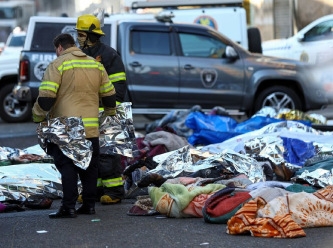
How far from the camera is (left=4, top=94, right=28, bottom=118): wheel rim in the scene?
772 inches

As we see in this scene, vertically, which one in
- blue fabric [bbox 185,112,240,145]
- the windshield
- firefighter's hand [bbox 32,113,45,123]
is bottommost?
the windshield

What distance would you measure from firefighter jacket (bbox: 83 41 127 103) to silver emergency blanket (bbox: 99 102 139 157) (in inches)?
11.2

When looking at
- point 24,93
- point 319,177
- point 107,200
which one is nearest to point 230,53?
point 24,93

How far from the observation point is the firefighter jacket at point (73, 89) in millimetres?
8516

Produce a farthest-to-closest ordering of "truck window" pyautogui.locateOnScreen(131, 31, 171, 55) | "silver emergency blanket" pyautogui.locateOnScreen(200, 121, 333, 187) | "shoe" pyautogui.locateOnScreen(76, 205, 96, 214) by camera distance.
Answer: "truck window" pyautogui.locateOnScreen(131, 31, 171, 55)
"silver emergency blanket" pyautogui.locateOnScreen(200, 121, 333, 187)
"shoe" pyautogui.locateOnScreen(76, 205, 96, 214)

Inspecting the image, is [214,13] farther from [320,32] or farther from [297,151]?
[297,151]

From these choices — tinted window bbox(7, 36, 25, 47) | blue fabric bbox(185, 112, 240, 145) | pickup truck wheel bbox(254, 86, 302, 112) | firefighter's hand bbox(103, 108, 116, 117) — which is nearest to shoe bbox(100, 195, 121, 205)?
firefighter's hand bbox(103, 108, 116, 117)

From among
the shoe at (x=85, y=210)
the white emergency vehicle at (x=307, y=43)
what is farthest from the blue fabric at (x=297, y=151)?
the white emergency vehicle at (x=307, y=43)

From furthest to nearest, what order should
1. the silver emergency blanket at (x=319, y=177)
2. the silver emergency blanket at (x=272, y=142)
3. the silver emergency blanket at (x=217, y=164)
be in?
1. the silver emergency blanket at (x=272, y=142)
2. the silver emergency blanket at (x=217, y=164)
3. the silver emergency blanket at (x=319, y=177)

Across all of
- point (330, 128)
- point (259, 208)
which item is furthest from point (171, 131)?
point (259, 208)

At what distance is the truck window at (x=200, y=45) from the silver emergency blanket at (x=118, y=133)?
7711 mm

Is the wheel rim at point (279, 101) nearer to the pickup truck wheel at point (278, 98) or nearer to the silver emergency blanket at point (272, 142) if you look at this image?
the pickup truck wheel at point (278, 98)

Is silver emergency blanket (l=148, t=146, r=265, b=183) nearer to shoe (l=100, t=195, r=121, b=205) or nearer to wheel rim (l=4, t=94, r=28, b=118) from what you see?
shoe (l=100, t=195, r=121, b=205)

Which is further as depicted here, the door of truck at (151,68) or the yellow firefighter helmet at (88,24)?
the door of truck at (151,68)
